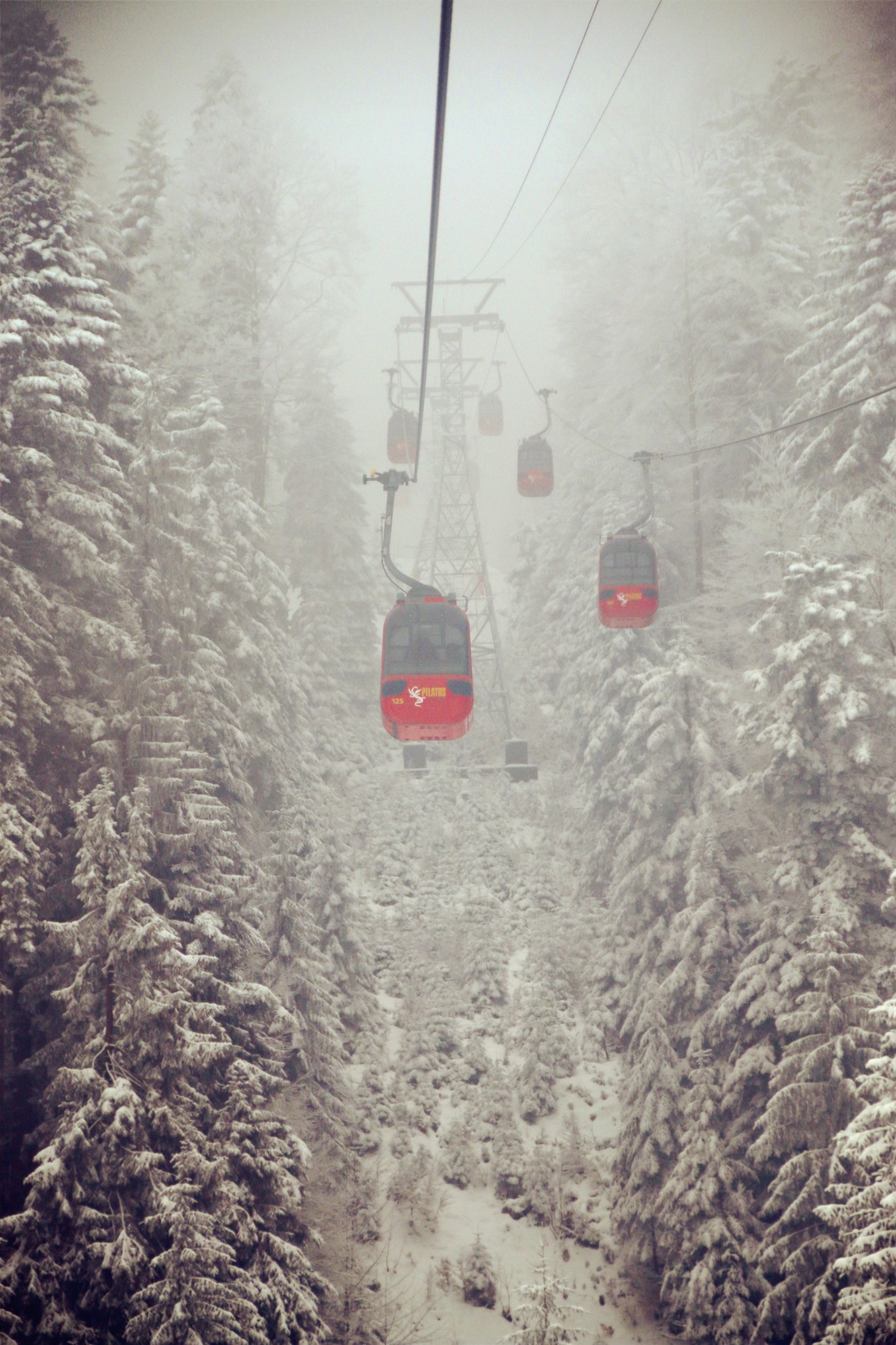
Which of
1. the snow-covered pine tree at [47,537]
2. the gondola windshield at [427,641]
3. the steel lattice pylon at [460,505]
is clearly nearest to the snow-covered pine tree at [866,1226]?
the gondola windshield at [427,641]

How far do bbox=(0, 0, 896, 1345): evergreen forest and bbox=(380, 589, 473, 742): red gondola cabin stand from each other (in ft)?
11.0

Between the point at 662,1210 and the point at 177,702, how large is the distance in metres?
11.6

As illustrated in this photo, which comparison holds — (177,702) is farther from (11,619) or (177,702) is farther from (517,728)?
(517,728)

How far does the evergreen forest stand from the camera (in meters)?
10.2

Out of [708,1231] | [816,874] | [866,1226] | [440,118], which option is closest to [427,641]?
[816,874]

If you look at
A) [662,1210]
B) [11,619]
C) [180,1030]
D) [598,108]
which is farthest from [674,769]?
[598,108]

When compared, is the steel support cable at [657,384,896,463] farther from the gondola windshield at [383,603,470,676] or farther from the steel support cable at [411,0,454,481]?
the steel support cable at [411,0,454,481]

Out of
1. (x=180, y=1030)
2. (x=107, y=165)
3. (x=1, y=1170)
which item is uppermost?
(x=107, y=165)

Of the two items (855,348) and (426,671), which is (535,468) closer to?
(855,348)

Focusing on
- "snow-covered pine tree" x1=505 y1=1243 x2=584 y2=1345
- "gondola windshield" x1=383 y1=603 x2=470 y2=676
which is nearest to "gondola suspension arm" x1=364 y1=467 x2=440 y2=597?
"gondola windshield" x1=383 y1=603 x2=470 y2=676

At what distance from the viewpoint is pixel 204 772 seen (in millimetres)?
12047

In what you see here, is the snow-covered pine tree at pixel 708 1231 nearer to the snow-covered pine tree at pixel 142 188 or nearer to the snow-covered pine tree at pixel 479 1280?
the snow-covered pine tree at pixel 479 1280

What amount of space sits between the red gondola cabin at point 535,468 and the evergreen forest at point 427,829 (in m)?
2.80

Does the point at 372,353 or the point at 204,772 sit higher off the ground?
the point at 372,353
